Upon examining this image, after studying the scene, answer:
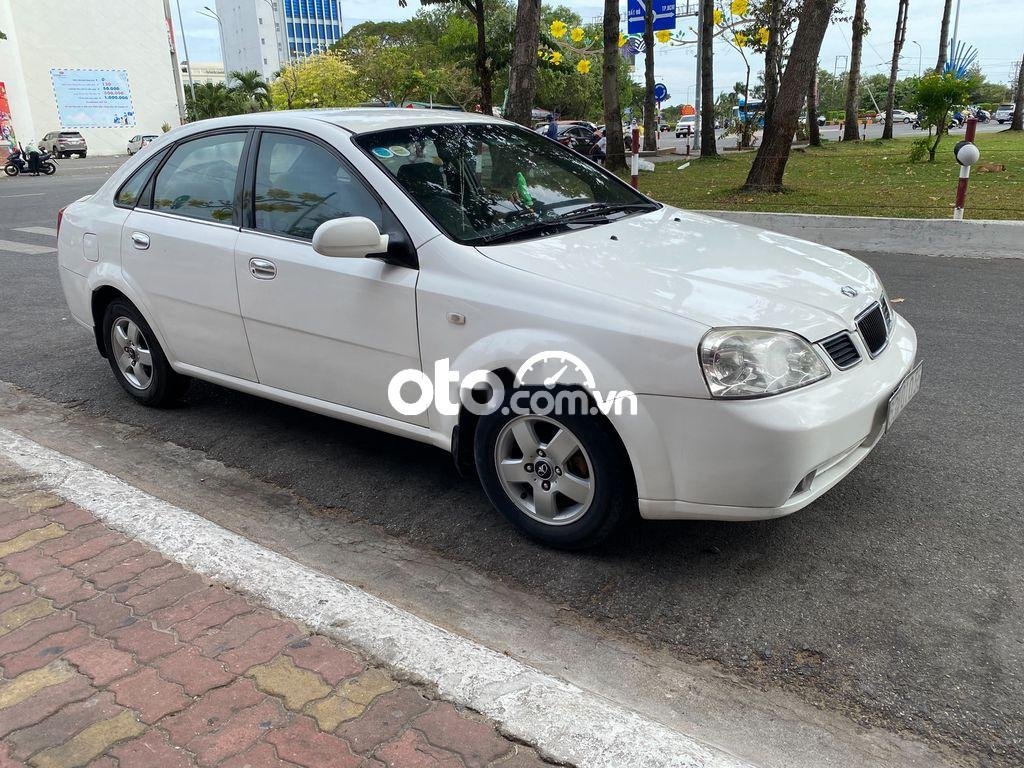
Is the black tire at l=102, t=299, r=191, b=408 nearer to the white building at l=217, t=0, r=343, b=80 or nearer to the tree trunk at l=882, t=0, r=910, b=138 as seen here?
the tree trunk at l=882, t=0, r=910, b=138

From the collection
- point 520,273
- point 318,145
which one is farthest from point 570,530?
point 318,145

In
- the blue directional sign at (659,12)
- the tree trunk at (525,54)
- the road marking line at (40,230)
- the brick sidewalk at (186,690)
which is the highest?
the blue directional sign at (659,12)

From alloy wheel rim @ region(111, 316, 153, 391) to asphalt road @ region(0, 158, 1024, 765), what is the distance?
0.69 feet

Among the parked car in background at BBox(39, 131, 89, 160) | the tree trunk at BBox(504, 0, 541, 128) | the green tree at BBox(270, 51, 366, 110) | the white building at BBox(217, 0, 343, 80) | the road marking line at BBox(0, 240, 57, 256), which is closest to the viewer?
the road marking line at BBox(0, 240, 57, 256)

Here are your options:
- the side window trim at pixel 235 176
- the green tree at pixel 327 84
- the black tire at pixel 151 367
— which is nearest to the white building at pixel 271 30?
the green tree at pixel 327 84

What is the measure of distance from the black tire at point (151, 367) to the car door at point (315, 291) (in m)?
0.99

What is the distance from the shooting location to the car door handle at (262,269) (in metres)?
3.84

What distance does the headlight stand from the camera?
2.76 m

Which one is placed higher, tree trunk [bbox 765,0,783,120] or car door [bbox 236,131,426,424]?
tree trunk [bbox 765,0,783,120]

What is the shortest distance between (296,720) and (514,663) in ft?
2.15

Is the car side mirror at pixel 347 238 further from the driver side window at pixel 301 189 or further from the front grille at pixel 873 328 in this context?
the front grille at pixel 873 328

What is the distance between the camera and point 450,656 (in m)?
2.60

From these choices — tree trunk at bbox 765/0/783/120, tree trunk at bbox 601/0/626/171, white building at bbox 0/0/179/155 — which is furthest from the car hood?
white building at bbox 0/0/179/155

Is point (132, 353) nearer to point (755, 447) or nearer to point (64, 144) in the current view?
point (755, 447)
